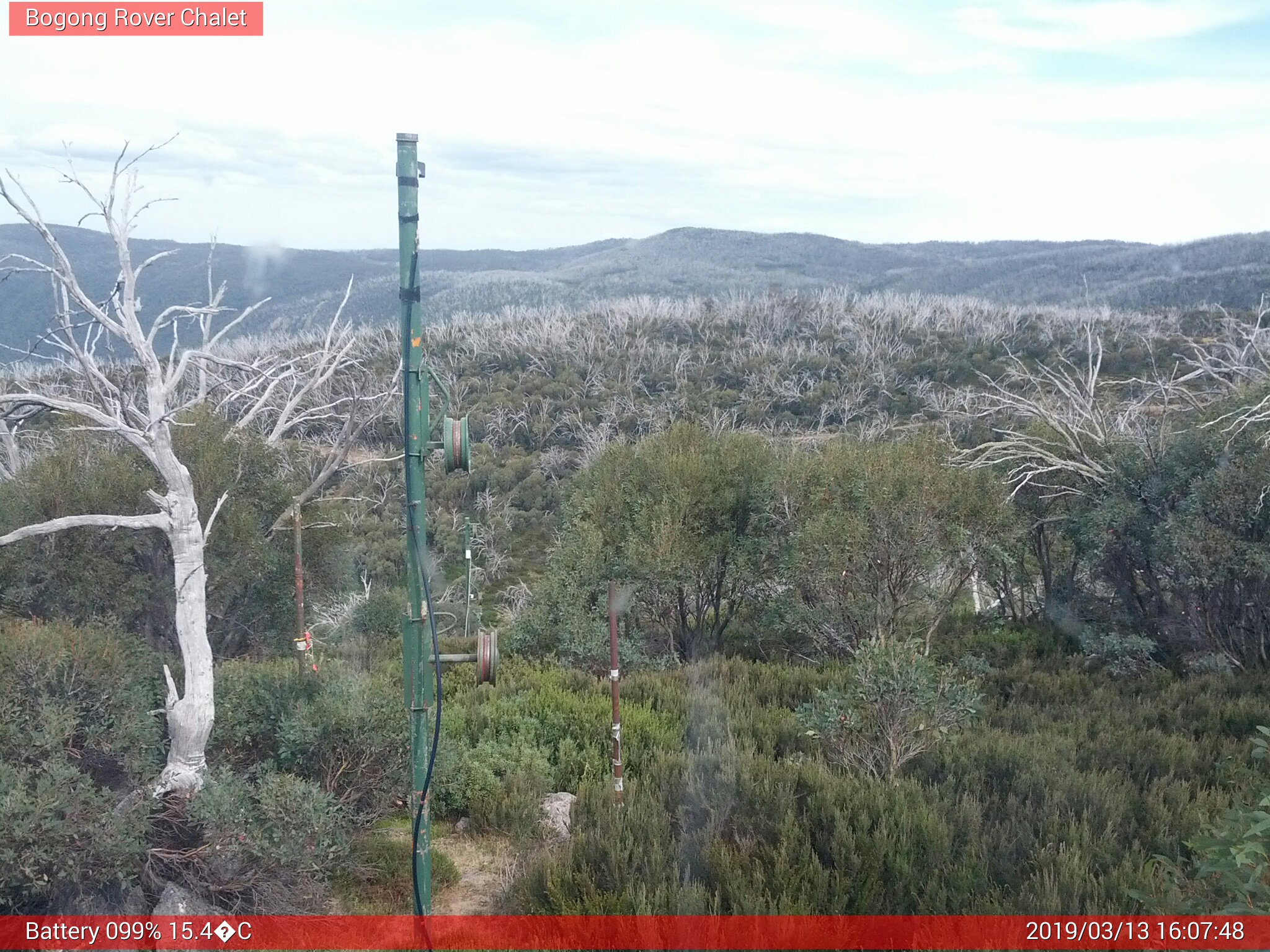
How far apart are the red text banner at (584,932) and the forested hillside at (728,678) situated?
0.15 m

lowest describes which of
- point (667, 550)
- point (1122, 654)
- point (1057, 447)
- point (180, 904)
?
point (1122, 654)

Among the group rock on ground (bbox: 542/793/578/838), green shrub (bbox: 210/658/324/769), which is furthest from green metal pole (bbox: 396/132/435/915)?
green shrub (bbox: 210/658/324/769)

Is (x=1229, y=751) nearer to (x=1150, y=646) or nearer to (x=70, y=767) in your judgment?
(x=1150, y=646)

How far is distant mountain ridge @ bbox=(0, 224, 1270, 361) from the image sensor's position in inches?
1795

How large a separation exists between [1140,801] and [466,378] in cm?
3055

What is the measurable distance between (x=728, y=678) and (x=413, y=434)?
761 cm

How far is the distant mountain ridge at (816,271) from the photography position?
150ft

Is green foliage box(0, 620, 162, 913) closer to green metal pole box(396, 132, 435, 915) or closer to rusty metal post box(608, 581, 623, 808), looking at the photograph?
green metal pole box(396, 132, 435, 915)

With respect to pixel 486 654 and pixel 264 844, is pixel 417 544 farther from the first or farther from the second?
pixel 264 844

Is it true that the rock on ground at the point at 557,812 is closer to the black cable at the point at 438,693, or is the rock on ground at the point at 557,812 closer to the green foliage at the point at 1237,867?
the black cable at the point at 438,693

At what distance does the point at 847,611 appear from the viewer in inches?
499

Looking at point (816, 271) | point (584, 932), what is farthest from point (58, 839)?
point (816, 271)

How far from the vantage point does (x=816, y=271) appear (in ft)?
238

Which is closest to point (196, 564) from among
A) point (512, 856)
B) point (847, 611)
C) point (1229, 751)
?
point (512, 856)
